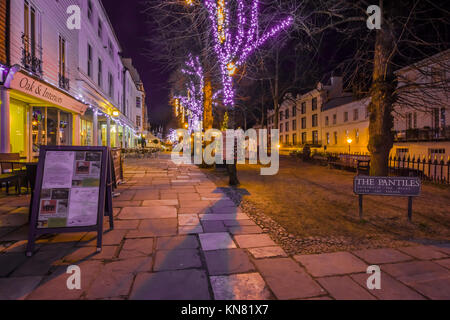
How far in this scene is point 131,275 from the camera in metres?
A: 2.69

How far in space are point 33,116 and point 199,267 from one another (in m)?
11.4

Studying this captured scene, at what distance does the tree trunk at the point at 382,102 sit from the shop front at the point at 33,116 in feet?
33.3

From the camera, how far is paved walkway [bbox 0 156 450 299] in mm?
2400

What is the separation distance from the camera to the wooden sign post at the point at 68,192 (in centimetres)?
329

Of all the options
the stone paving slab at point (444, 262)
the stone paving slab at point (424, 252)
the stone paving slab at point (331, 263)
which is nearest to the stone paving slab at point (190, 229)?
the stone paving slab at point (331, 263)

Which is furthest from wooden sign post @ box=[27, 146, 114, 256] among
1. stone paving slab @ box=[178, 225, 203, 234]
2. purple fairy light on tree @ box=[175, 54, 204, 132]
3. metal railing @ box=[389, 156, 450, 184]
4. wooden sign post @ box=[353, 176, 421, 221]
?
purple fairy light on tree @ box=[175, 54, 204, 132]

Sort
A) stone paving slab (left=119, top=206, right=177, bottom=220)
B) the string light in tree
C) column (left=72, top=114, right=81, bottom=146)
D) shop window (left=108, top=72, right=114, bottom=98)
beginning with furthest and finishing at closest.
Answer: shop window (left=108, top=72, right=114, bottom=98) < column (left=72, top=114, right=81, bottom=146) < the string light in tree < stone paving slab (left=119, top=206, right=177, bottom=220)

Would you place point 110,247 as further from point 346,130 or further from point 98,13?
point 346,130

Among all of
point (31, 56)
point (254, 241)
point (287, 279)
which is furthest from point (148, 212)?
point (31, 56)

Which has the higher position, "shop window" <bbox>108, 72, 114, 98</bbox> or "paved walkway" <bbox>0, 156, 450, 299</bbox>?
"shop window" <bbox>108, 72, 114, 98</bbox>

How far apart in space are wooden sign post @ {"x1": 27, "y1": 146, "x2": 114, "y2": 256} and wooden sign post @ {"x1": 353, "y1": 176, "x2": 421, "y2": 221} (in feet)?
13.9

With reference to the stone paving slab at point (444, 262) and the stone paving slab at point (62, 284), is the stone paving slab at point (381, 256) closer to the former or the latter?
the stone paving slab at point (444, 262)

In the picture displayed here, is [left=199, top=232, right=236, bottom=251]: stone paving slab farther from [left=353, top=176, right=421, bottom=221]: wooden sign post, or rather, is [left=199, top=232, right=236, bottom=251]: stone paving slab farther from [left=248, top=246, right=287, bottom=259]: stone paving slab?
[left=353, top=176, right=421, bottom=221]: wooden sign post
